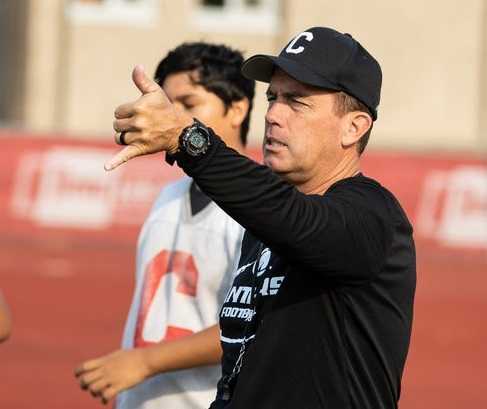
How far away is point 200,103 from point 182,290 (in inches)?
25.9

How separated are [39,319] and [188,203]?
757 cm

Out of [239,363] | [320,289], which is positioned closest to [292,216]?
[320,289]

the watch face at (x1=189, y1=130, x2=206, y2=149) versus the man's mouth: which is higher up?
the watch face at (x1=189, y1=130, x2=206, y2=149)

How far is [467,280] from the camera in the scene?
13.1 meters

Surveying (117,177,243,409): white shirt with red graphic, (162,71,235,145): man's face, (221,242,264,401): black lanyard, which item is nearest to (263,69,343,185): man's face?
(221,242,264,401): black lanyard

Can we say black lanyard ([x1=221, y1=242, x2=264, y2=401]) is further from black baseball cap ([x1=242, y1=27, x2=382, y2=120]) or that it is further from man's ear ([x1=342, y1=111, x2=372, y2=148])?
black baseball cap ([x1=242, y1=27, x2=382, y2=120])

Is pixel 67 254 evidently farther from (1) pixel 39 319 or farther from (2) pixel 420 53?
(2) pixel 420 53

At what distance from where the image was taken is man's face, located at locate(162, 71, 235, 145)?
14.5 ft

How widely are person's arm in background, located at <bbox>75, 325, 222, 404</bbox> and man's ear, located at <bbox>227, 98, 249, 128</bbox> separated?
81 cm

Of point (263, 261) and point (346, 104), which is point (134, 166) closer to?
point (263, 261)

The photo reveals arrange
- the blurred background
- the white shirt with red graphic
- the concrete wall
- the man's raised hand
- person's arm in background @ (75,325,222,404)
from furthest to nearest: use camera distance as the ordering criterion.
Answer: the concrete wall
the blurred background
the white shirt with red graphic
person's arm in background @ (75,325,222,404)
the man's raised hand

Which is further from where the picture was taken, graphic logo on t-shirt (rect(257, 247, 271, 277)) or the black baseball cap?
graphic logo on t-shirt (rect(257, 247, 271, 277))

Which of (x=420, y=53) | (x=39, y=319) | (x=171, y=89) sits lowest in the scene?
(x=39, y=319)

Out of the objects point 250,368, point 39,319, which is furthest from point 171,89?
point 39,319
